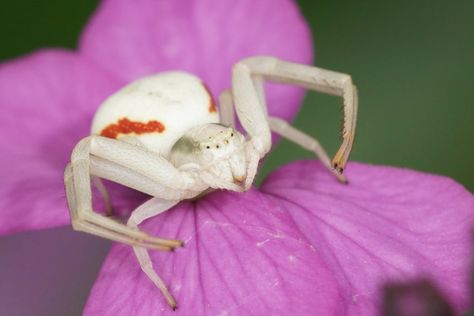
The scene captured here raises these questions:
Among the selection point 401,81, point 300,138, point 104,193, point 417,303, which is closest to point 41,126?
point 104,193

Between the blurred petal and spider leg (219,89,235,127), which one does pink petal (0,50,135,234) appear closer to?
spider leg (219,89,235,127)

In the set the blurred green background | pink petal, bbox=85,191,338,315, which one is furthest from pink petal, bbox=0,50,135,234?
the blurred green background

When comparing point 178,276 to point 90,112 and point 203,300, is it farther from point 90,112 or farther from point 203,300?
point 90,112

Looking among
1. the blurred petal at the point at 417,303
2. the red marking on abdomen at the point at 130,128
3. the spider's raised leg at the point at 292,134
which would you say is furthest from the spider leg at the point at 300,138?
the blurred petal at the point at 417,303

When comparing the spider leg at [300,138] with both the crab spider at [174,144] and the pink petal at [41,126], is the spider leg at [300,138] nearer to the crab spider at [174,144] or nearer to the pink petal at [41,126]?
the crab spider at [174,144]

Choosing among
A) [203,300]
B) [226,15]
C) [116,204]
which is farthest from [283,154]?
[203,300]
